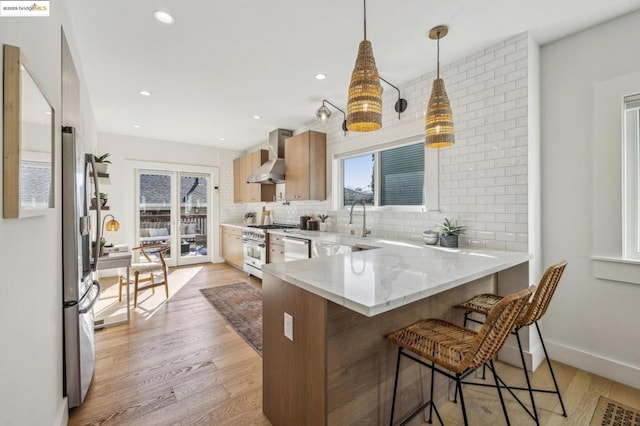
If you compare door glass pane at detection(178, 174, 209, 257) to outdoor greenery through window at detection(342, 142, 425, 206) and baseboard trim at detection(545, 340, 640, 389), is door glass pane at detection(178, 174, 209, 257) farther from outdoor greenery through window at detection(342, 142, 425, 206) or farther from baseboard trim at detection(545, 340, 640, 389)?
baseboard trim at detection(545, 340, 640, 389)

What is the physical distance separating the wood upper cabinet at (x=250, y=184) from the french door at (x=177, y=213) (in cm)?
71

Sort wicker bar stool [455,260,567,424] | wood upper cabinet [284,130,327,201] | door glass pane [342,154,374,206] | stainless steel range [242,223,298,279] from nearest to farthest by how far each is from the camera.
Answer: wicker bar stool [455,260,567,424] < door glass pane [342,154,374,206] < wood upper cabinet [284,130,327,201] < stainless steel range [242,223,298,279]

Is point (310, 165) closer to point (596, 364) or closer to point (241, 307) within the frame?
point (241, 307)

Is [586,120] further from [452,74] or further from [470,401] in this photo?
[470,401]

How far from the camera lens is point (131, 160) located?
5492 millimetres

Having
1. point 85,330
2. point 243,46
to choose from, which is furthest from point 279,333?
point 243,46

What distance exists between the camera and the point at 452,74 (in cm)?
273

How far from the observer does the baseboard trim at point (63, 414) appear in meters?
1.54

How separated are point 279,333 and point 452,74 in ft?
9.15

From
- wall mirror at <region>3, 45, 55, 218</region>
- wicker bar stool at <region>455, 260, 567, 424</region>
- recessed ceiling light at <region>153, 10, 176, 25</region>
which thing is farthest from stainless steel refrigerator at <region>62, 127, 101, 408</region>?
wicker bar stool at <region>455, 260, 567, 424</region>

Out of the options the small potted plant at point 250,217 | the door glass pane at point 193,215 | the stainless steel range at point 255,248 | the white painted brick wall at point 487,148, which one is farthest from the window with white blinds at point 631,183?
the door glass pane at point 193,215

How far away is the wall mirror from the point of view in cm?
91

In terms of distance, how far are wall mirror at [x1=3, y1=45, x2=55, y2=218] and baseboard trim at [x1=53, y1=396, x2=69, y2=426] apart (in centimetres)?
120

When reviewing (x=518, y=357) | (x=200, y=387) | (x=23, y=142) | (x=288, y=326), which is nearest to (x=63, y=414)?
(x=200, y=387)
